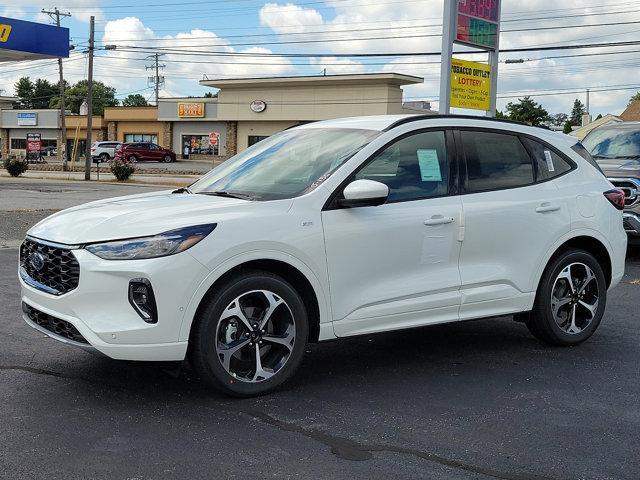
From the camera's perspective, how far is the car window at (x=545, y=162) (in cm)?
612

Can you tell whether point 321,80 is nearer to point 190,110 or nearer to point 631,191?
point 190,110

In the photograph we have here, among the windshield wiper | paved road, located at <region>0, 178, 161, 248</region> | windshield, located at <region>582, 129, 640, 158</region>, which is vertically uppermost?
windshield, located at <region>582, 129, 640, 158</region>

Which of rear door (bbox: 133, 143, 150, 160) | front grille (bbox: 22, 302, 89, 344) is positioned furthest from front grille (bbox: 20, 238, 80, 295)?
rear door (bbox: 133, 143, 150, 160)

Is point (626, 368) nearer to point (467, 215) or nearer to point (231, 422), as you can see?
point (467, 215)

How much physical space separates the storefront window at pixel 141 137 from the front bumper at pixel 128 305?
69.3 metres

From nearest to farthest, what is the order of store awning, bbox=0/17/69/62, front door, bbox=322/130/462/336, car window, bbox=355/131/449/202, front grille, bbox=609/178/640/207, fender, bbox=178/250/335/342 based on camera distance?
fender, bbox=178/250/335/342 → front door, bbox=322/130/462/336 → car window, bbox=355/131/449/202 → front grille, bbox=609/178/640/207 → store awning, bbox=0/17/69/62

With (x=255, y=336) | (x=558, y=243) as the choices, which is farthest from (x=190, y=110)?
(x=255, y=336)

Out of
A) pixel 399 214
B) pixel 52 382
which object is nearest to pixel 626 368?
pixel 399 214

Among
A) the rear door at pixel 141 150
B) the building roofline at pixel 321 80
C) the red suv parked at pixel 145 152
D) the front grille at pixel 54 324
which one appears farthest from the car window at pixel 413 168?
the rear door at pixel 141 150

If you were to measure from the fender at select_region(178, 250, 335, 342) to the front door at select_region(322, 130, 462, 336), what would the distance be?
7cm

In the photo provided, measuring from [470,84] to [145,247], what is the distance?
1552 centimetres

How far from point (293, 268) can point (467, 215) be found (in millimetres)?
1429

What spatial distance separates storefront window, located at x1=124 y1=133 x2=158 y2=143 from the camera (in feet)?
236

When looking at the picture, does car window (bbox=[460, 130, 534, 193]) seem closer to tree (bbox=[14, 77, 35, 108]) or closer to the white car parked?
the white car parked
